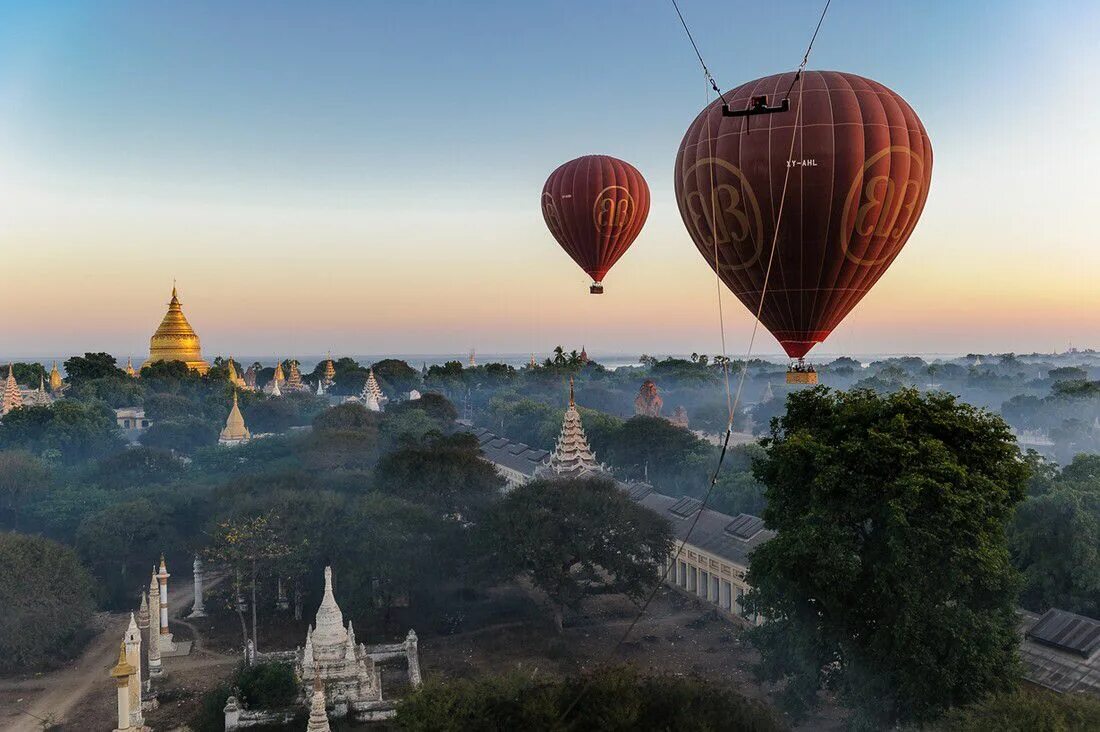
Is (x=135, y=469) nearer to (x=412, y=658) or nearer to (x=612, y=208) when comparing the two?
(x=412, y=658)

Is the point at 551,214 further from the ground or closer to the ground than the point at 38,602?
further from the ground

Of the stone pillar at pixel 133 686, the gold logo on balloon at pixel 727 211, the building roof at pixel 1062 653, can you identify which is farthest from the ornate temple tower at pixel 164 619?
the building roof at pixel 1062 653

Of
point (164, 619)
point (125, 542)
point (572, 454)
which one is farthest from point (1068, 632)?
point (125, 542)

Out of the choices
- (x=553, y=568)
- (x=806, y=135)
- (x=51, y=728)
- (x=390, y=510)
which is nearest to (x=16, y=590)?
(x=51, y=728)

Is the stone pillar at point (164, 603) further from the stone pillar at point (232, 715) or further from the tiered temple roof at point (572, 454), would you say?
the tiered temple roof at point (572, 454)

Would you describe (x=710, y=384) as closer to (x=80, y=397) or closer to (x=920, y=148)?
(x=80, y=397)
